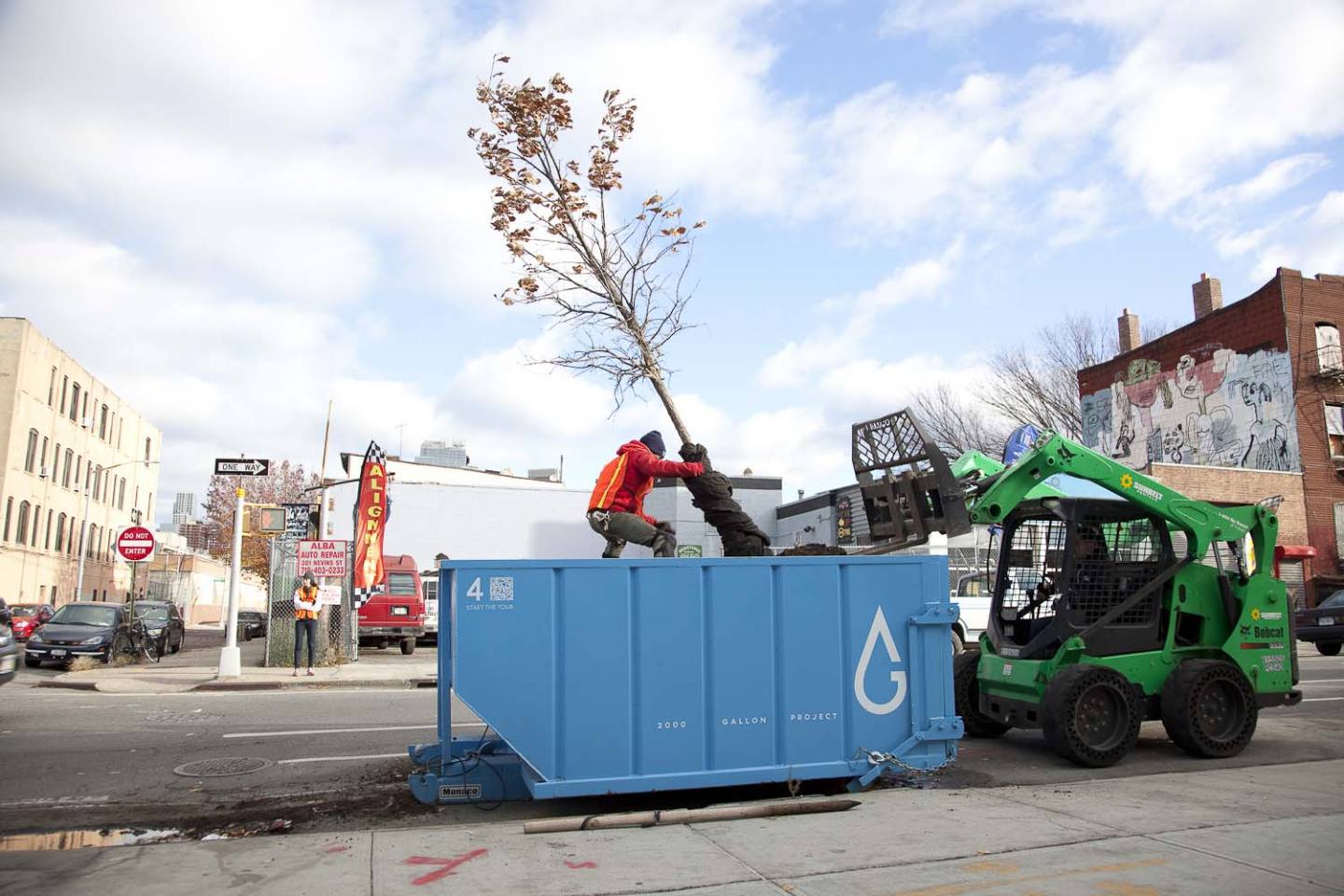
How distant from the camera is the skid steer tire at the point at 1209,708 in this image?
8422 millimetres

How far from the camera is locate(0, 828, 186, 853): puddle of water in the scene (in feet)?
18.8

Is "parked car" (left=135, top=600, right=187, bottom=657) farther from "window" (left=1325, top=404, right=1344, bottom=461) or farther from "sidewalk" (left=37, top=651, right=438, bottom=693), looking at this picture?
"window" (left=1325, top=404, right=1344, bottom=461)

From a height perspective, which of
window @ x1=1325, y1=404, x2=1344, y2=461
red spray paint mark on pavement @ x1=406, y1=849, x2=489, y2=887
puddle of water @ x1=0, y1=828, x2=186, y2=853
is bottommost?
puddle of water @ x1=0, y1=828, x2=186, y2=853

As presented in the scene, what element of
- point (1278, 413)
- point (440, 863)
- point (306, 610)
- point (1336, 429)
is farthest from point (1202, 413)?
point (440, 863)

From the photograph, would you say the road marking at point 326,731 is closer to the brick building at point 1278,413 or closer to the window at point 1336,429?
the brick building at point 1278,413

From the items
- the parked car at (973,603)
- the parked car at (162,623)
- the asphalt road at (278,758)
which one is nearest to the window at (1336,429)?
the parked car at (973,603)

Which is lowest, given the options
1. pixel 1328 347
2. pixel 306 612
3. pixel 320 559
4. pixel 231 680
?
pixel 231 680

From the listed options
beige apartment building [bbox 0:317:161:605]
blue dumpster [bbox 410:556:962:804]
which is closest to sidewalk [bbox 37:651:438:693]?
blue dumpster [bbox 410:556:962:804]

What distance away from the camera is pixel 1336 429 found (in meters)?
30.7

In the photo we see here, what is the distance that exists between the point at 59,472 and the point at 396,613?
115ft

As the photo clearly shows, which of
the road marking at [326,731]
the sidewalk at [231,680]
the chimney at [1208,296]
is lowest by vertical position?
the road marking at [326,731]

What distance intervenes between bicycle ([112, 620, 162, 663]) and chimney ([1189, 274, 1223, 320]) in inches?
1377

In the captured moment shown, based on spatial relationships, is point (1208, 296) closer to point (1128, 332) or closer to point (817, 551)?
point (1128, 332)

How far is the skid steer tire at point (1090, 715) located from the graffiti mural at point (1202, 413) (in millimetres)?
27336
